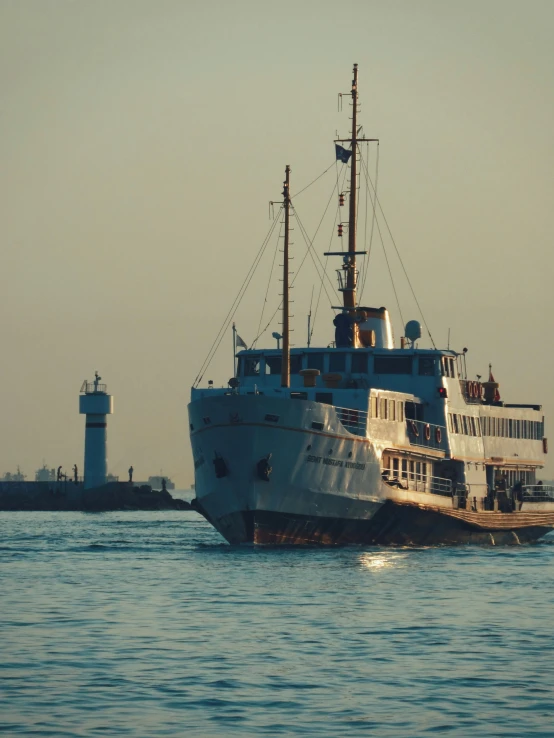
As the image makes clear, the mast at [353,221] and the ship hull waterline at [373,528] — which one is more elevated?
the mast at [353,221]

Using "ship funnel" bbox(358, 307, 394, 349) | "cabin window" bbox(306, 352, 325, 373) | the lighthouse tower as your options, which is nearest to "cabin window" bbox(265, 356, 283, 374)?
"cabin window" bbox(306, 352, 325, 373)

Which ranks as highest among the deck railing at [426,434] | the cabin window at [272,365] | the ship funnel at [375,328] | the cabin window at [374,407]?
the ship funnel at [375,328]

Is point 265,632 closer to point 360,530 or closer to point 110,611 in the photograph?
point 110,611

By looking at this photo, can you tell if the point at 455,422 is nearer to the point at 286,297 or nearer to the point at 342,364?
the point at 342,364

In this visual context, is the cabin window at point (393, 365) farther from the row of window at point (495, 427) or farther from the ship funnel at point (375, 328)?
the ship funnel at point (375, 328)

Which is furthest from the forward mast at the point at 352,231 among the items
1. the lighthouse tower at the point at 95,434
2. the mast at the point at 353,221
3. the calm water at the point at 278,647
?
the lighthouse tower at the point at 95,434

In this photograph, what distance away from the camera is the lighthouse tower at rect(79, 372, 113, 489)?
12575cm

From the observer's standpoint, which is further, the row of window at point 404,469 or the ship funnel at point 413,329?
the ship funnel at point 413,329

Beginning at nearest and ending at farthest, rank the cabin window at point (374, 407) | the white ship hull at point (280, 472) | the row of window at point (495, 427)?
the white ship hull at point (280, 472)
the cabin window at point (374, 407)
the row of window at point (495, 427)

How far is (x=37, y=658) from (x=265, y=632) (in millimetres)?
5340

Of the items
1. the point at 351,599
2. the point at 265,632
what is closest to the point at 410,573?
the point at 351,599

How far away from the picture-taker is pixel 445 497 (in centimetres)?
5672

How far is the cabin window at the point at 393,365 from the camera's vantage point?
56.4m

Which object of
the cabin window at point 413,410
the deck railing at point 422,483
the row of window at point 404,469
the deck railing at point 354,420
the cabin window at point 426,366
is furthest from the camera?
the cabin window at point 426,366
